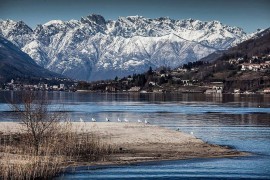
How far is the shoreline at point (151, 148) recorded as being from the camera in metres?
52.2

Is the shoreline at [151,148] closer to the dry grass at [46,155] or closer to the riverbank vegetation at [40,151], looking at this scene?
the dry grass at [46,155]

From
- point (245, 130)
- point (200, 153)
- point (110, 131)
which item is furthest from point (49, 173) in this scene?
point (245, 130)

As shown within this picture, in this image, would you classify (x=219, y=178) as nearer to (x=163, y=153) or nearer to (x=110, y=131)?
(x=163, y=153)

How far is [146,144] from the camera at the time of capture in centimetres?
6316

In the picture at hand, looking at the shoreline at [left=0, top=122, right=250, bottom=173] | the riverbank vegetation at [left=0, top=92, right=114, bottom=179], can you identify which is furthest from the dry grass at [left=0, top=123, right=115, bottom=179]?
the shoreline at [left=0, top=122, right=250, bottom=173]

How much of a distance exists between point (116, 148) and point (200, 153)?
8.11 m

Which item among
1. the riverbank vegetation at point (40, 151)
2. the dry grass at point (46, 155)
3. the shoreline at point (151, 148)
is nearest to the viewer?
the dry grass at point (46, 155)

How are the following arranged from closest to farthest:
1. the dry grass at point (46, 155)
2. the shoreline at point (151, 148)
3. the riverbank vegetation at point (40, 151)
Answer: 1. the dry grass at point (46, 155)
2. the riverbank vegetation at point (40, 151)
3. the shoreline at point (151, 148)

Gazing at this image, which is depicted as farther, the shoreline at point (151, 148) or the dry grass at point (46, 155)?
the shoreline at point (151, 148)

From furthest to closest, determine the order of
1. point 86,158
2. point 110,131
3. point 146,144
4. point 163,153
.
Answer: point 110,131, point 146,144, point 163,153, point 86,158

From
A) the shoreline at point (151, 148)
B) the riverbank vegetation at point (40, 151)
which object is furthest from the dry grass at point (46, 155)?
the shoreline at point (151, 148)

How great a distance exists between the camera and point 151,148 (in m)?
60.2

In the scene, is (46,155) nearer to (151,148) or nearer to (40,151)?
(40,151)

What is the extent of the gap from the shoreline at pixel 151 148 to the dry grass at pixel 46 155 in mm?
1299
